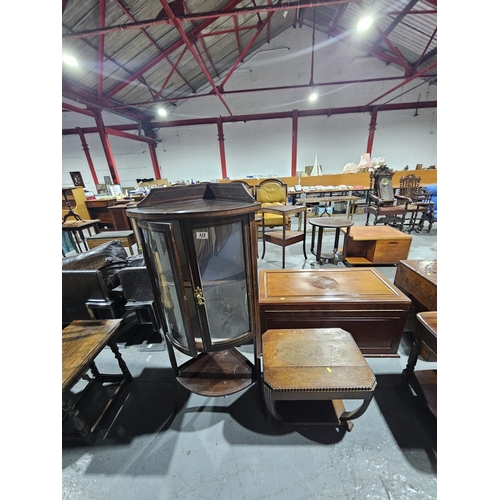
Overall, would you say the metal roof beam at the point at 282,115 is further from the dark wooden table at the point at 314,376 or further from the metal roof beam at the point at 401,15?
the dark wooden table at the point at 314,376

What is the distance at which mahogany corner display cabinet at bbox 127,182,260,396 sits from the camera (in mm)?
918

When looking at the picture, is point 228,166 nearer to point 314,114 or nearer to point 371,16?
point 314,114

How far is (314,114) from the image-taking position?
806cm

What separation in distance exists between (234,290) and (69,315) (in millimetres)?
1765

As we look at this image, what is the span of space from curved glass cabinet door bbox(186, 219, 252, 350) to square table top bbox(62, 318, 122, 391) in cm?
68

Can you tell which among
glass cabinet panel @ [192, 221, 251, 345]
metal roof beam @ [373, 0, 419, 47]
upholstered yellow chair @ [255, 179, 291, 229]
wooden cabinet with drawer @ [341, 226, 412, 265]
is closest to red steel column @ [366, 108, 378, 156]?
metal roof beam @ [373, 0, 419, 47]

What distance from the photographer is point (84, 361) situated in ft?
3.74

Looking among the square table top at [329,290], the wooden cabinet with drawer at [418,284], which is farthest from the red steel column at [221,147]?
the wooden cabinet with drawer at [418,284]

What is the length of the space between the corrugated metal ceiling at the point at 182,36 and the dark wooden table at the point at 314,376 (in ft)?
15.6

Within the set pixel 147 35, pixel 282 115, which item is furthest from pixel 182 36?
pixel 282 115

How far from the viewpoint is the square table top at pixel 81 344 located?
3.56 feet

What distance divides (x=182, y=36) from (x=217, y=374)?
5.37 metres

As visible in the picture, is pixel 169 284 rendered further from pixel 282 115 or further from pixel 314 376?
pixel 282 115
